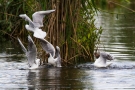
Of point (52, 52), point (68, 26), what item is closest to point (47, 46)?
point (52, 52)

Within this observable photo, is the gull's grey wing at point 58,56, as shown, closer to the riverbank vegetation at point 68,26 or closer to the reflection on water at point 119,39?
the riverbank vegetation at point 68,26

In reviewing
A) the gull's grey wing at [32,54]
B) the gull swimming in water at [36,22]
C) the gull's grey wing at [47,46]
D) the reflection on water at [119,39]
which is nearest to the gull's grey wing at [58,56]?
the gull's grey wing at [47,46]

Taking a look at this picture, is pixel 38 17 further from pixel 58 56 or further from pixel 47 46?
pixel 58 56

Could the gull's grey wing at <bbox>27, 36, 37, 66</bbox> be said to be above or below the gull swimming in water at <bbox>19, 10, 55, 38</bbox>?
below

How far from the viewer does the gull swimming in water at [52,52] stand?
18.1 meters

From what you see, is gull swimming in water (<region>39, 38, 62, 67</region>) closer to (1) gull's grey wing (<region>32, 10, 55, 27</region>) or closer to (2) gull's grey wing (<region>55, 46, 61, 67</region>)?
(2) gull's grey wing (<region>55, 46, 61, 67</region>)

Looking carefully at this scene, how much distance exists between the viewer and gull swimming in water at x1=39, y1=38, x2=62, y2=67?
18062mm

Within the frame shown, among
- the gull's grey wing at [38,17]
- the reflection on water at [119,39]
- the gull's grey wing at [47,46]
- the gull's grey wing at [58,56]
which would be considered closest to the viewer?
the gull's grey wing at [38,17]

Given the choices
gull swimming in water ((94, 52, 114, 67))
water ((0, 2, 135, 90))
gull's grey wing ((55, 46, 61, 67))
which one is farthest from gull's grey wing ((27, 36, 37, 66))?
gull swimming in water ((94, 52, 114, 67))

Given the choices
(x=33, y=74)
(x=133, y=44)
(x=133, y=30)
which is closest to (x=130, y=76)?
(x=33, y=74)

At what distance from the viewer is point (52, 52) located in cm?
1811

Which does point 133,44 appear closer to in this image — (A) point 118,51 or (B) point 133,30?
(A) point 118,51

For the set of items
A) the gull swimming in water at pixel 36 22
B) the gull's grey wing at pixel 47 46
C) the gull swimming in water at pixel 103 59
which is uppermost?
the gull swimming in water at pixel 36 22

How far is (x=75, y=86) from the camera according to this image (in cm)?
1527
